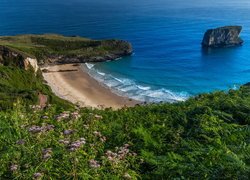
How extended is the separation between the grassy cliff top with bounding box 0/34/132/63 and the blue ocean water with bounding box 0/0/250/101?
158 inches

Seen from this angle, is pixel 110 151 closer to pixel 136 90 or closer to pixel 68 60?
pixel 136 90

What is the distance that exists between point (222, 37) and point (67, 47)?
52.3 m

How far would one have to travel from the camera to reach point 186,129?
14.1 m

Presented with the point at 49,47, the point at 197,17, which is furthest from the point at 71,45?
the point at 197,17

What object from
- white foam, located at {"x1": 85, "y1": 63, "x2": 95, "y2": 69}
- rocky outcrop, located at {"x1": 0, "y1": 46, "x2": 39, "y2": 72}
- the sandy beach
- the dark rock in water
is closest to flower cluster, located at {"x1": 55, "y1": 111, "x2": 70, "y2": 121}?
the sandy beach

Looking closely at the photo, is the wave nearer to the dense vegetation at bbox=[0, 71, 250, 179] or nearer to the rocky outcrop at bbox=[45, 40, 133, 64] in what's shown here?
the rocky outcrop at bbox=[45, 40, 133, 64]

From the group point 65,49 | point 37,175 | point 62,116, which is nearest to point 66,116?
point 62,116

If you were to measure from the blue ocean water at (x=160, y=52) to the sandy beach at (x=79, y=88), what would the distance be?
3299 millimetres

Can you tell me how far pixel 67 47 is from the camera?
4451 inches

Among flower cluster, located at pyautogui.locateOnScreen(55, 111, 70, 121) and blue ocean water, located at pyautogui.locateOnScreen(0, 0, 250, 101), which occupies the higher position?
flower cluster, located at pyautogui.locateOnScreen(55, 111, 70, 121)

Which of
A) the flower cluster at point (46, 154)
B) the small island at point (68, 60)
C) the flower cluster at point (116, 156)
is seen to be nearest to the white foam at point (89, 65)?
the small island at point (68, 60)

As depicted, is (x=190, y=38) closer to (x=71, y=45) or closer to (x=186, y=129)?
(x=71, y=45)

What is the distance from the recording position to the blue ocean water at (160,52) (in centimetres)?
8456

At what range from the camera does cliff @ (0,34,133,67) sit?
3991 inches
